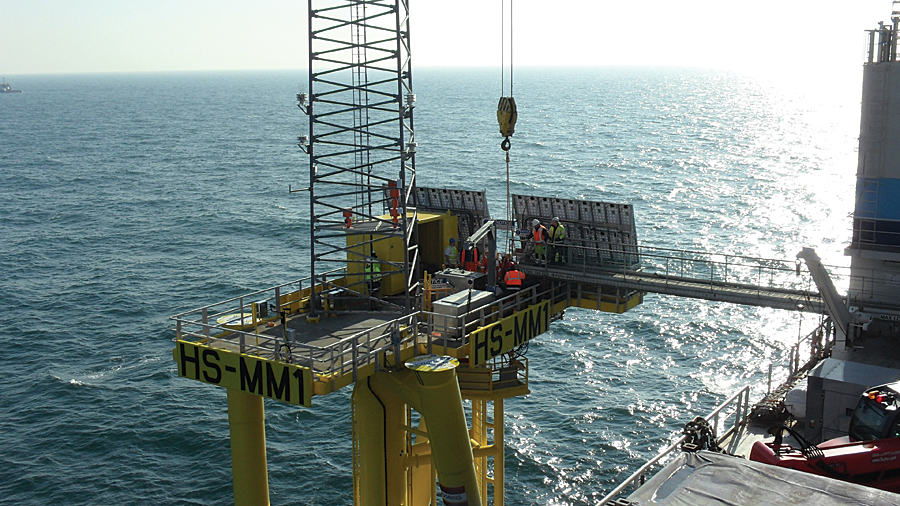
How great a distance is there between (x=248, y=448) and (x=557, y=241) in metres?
13.2

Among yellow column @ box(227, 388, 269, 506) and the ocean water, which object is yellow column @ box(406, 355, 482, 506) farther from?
the ocean water

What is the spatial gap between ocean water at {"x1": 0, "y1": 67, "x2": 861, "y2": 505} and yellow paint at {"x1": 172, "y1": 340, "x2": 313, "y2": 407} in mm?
8128

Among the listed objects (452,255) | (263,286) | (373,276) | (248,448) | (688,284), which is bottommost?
(263,286)

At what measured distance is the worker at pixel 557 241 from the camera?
32312 mm

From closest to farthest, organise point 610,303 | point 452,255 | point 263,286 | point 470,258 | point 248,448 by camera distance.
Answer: point 248,448 < point 470,258 < point 610,303 < point 452,255 < point 263,286

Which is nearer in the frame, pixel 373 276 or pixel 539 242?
pixel 373 276

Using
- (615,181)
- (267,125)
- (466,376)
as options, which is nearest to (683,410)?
(466,376)

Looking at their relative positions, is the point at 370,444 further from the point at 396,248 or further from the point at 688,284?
the point at 688,284

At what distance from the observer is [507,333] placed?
28.5 m

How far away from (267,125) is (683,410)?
154341 millimetres

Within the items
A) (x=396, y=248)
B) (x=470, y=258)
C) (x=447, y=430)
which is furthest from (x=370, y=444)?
(x=470, y=258)

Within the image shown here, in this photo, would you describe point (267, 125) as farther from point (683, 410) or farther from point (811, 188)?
point (683, 410)

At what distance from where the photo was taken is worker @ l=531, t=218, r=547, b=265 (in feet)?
105

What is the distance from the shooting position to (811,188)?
10444 cm
